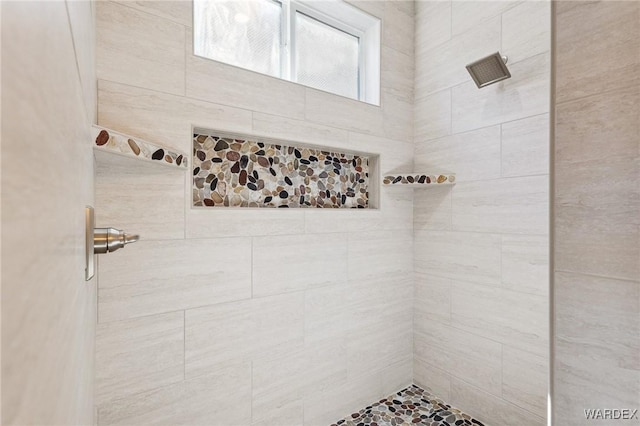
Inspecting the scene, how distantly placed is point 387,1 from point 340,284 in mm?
1549

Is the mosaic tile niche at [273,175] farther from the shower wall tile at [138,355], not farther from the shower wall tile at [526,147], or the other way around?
the shower wall tile at [526,147]

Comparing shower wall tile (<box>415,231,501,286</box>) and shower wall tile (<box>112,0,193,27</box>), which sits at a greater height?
shower wall tile (<box>112,0,193,27</box>)

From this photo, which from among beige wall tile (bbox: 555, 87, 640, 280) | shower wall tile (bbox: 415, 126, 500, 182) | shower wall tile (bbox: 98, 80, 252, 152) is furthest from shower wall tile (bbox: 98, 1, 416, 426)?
beige wall tile (bbox: 555, 87, 640, 280)

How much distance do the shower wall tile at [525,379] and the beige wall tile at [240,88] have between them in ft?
4.82

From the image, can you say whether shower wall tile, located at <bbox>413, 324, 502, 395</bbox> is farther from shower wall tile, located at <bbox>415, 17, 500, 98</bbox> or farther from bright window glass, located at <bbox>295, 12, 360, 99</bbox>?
bright window glass, located at <bbox>295, 12, 360, 99</bbox>

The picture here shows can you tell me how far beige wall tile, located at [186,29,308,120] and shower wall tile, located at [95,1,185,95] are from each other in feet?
0.15

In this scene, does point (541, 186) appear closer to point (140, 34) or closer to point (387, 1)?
point (387, 1)

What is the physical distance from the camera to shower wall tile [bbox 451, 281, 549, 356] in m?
1.47

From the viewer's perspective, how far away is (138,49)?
3.92 feet

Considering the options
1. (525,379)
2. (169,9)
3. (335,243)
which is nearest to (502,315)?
(525,379)

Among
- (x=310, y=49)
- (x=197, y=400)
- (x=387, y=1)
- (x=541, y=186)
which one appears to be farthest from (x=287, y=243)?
(x=387, y=1)

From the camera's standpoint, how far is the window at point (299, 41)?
1.47 m

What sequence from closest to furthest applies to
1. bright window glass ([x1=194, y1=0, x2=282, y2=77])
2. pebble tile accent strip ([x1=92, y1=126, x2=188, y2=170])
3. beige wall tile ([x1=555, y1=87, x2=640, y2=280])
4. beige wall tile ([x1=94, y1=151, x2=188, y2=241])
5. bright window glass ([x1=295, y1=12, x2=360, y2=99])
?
beige wall tile ([x1=555, y1=87, x2=640, y2=280]) → pebble tile accent strip ([x1=92, y1=126, x2=188, y2=170]) → beige wall tile ([x1=94, y1=151, x2=188, y2=241]) → bright window glass ([x1=194, y1=0, x2=282, y2=77]) → bright window glass ([x1=295, y1=12, x2=360, y2=99])

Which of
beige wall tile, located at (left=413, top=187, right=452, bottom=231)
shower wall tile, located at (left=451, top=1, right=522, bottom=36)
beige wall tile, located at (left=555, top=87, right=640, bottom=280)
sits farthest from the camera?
beige wall tile, located at (left=413, top=187, right=452, bottom=231)
